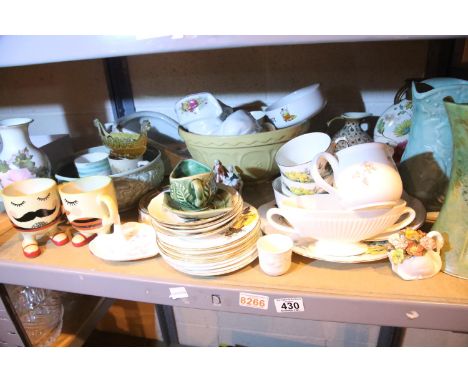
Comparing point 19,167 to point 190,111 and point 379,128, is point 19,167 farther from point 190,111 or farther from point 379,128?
point 379,128

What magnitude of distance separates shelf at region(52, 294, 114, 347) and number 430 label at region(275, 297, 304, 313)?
69cm

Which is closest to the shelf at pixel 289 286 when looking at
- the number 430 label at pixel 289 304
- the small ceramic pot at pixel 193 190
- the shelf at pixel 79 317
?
the number 430 label at pixel 289 304

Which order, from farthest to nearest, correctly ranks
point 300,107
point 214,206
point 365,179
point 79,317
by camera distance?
point 79,317 → point 300,107 → point 214,206 → point 365,179

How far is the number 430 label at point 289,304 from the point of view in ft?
1.77

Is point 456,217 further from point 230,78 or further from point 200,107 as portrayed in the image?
point 230,78

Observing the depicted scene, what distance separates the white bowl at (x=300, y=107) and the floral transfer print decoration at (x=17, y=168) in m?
0.50

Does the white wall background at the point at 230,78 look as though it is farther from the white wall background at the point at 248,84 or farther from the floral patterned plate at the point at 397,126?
the floral patterned plate at the point at 397,126

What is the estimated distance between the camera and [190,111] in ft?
2.53

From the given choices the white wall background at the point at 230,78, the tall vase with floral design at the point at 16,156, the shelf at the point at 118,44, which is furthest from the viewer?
the white wall background at the point at 230,78

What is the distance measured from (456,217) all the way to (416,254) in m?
0.08

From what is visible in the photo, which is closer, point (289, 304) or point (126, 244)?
point (289, 304)

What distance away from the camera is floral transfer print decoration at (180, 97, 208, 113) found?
77cm

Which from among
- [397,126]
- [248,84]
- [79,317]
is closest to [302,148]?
[397,126]

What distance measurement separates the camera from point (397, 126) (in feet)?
2.32
